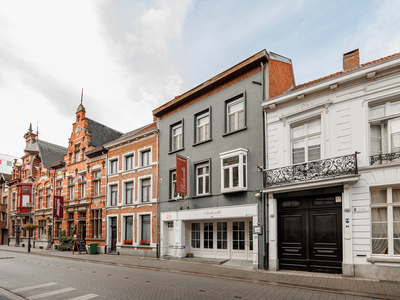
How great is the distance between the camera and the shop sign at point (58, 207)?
2983cm

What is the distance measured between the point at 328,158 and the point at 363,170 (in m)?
1.33

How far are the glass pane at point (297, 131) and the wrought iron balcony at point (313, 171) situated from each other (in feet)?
4.81

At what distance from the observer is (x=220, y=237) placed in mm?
17406

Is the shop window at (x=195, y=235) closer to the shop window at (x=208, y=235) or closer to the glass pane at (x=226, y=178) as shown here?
the shop window at (x=208, y=235)

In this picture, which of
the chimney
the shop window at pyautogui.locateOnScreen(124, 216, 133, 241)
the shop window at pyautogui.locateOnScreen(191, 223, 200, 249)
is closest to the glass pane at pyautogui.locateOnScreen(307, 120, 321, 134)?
the chimney

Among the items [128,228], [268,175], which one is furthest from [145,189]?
[268,175]

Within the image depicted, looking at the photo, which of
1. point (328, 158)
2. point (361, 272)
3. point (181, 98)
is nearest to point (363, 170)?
point (328, 158)

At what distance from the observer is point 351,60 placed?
14.8 meters

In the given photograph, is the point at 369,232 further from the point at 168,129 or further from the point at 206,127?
the point at 168,129

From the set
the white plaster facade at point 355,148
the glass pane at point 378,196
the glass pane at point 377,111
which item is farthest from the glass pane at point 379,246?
the glass pane at point 377,111

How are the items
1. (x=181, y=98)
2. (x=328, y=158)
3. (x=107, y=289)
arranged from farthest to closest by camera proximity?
(x=181, y=98), (x=328, y=158), (x=107, y=289)

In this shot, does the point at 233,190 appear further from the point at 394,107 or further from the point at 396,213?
the point at 394,107

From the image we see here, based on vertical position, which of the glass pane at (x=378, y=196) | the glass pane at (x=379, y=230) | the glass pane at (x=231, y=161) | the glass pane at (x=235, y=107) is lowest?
the glass pane at (x=379, y=230)

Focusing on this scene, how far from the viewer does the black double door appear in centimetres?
1197
